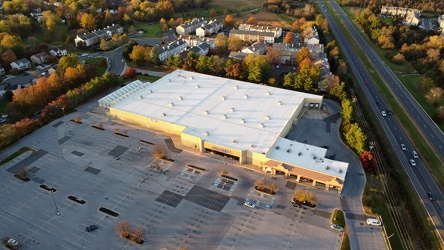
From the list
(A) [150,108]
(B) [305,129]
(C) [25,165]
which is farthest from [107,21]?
(B) [305,129]

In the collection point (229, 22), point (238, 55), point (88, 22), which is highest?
point (88, 22)

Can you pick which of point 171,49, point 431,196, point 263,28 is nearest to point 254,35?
point 263,28

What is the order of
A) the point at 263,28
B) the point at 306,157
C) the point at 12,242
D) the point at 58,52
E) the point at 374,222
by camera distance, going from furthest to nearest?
the point at 263,28
the point at 58,52
the point at 306,157
the point at 374,222
the point at 12,242

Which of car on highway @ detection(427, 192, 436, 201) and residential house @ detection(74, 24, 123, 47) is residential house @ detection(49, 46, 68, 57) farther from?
car on highway @ detection(427, 192, 436, 201)

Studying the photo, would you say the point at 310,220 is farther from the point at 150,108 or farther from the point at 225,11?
the point at 225,11

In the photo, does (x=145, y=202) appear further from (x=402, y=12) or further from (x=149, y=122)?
(x=402, y=12)

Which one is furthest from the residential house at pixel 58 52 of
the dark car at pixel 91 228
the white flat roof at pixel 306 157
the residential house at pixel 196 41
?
the white flat roof at pixel 306 157
